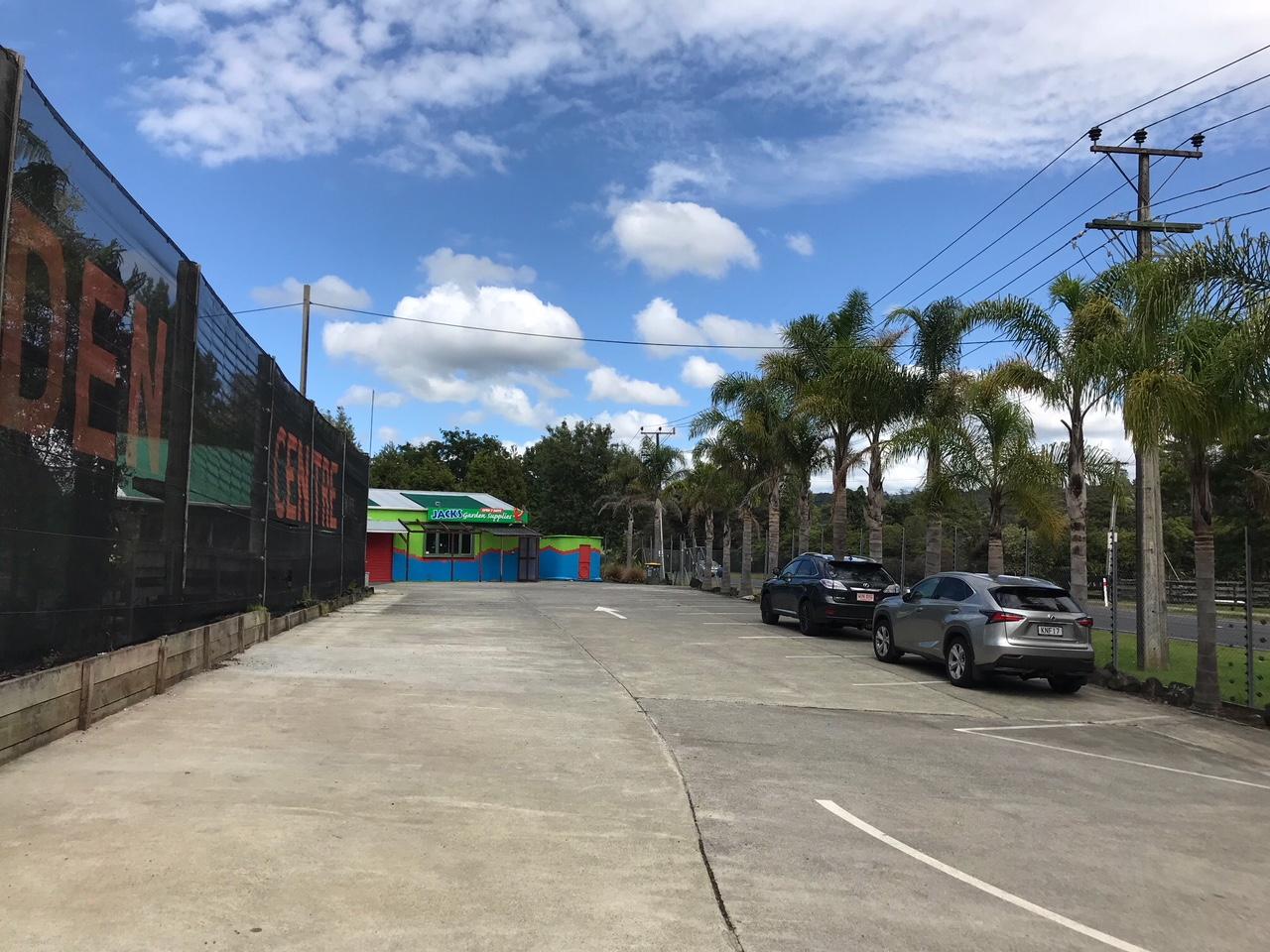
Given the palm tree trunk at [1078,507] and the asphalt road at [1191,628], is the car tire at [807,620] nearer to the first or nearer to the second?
the palm tree trunk at [1078,507]

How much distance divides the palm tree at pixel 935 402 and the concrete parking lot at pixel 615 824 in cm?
854

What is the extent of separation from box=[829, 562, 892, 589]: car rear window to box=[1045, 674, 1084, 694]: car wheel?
557 cm

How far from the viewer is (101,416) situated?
24.1ft

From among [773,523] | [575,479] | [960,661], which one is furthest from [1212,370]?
[575,479]

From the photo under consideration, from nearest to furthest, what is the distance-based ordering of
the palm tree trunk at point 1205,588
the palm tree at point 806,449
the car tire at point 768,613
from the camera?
the palm tree trunk at point 1205,588
the car tire at point 768,613
the palm tree at point 806,449

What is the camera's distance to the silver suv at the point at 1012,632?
1209 centimetres

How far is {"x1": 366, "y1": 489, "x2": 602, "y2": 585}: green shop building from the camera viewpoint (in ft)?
151

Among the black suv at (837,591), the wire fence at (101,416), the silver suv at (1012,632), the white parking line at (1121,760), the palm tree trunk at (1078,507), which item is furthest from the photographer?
the black suv at (837,591)

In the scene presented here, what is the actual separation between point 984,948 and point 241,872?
11.6 feet

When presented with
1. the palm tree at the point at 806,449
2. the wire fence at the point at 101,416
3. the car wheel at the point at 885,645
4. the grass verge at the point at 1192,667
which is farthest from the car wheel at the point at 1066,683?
the palm tree at the point at 806,449

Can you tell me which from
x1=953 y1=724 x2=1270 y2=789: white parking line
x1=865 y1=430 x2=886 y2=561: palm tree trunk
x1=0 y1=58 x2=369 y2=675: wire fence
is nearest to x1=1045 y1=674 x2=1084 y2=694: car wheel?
x1=953 y1=724 x2=1270 y2=789: white parking line

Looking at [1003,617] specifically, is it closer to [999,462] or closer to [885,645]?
[885,645]

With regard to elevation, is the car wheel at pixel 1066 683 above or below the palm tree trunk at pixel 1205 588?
below

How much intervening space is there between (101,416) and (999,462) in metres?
15.5
